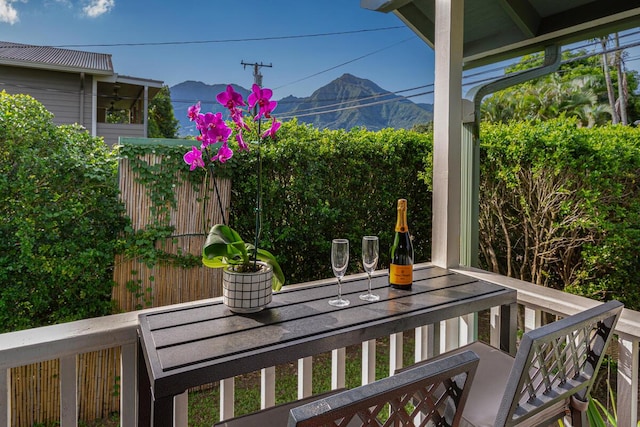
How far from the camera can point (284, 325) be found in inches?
42.9

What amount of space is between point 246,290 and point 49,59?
683cm

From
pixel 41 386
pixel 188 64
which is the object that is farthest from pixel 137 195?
pixel 188 64

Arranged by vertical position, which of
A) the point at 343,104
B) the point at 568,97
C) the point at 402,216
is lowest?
the point at 402,216

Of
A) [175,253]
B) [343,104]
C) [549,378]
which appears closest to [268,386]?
[549,378]

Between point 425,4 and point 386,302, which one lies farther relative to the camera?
point 425,4

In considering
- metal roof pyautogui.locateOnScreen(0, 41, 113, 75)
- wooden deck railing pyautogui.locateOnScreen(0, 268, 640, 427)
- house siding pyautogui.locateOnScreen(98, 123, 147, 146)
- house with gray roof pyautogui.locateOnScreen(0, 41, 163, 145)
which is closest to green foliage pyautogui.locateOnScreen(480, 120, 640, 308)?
wooden deck railing pyautogui.locateOnScreen(0, 268, 640, 427)

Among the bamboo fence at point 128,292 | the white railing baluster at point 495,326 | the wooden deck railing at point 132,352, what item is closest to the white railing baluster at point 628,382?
the wooden deck railing at point 132,352

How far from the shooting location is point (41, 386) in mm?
2590

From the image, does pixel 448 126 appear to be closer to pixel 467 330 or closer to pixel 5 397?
pixel 467 330

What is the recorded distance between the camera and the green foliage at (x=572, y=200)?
3109 millimetres

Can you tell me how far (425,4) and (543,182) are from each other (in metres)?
1.82

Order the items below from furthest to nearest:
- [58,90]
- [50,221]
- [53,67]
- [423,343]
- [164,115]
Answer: [164,115] < [58,90] < [53,67] < [50,221] < [423,343]

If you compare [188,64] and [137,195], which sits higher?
[188,64]

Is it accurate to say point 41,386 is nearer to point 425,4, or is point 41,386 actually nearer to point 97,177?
point 97,177
